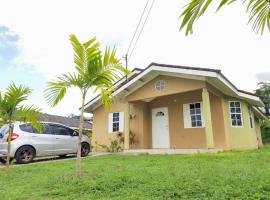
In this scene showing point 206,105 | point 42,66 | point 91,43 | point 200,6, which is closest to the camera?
point 200,6

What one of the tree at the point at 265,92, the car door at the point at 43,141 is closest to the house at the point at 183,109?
the car door at the point at 43,141

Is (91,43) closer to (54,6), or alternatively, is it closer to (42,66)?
(54,6)

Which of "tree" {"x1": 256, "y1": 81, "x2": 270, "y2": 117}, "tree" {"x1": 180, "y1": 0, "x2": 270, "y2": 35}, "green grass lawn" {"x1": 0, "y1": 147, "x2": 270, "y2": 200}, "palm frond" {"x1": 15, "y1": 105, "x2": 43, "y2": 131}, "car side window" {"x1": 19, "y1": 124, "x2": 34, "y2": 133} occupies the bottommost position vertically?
"green grass lawn" {"x1": 0, "y1": 147, "x2": 270, "y2": 200}

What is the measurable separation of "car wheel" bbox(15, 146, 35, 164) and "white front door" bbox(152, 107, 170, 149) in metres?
6.26

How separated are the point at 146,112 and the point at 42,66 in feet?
20.0

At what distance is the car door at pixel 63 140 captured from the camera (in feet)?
34.9

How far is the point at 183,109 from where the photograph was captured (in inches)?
490

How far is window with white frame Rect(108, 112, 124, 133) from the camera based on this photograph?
1434cm

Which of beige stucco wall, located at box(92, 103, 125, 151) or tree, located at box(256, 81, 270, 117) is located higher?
tree, located at box(256, 81, 270, 117)

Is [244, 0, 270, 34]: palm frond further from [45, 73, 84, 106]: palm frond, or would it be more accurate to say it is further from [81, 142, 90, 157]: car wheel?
[81, 142, 90, 157]: car wheel

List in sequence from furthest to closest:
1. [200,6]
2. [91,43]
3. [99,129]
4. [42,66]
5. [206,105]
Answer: [99,129] < [42,66] < [206,105] < [91,43] < [200,6]

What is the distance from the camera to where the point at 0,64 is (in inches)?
440

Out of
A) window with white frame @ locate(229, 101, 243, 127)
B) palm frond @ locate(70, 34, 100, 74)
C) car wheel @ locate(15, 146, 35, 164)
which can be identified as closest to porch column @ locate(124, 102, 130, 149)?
car wheel @ locate(15, 146, 35, 164)

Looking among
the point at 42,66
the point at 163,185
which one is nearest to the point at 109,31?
the point at 42,66
